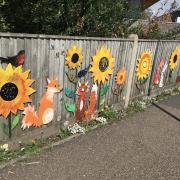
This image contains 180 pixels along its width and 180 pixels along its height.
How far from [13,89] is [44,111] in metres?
0.86

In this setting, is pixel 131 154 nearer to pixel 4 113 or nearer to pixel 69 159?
pixel 69 159

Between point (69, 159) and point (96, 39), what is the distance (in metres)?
2.38

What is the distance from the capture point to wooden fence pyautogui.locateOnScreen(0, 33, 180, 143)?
469cm

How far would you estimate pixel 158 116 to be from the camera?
25.4 feet

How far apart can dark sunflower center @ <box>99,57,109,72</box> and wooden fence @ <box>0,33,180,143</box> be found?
28 cm

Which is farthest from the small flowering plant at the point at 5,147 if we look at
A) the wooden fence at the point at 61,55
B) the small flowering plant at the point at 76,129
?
the small flowering plant at the point at 76,129

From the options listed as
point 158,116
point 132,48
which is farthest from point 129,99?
point 132,48

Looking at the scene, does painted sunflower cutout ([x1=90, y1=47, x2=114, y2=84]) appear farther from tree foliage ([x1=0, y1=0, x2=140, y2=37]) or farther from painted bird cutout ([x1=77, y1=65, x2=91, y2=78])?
tree foliage ([x1=0, y1=0, x2=140, y2=37])

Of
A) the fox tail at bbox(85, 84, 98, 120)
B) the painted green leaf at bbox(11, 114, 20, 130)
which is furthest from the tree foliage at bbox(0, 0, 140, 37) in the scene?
the painted green leaf at bbox(11, 114, 20, 130)

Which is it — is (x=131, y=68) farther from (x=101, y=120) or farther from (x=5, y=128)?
(x=5, y=128)

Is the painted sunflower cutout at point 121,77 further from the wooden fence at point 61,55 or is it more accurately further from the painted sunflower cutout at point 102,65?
the painted sunflower cutout at point 102,65

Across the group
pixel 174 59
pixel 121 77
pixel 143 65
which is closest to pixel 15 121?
pixel 121 77

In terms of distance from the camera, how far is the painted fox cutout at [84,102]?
6.21 meters

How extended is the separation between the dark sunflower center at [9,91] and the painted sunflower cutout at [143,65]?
3.97 meters
